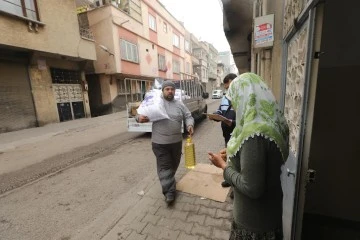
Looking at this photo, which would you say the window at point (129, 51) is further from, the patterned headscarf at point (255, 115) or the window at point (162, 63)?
the patterned headscarf at point (255, 115)

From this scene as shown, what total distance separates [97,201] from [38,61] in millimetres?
11069

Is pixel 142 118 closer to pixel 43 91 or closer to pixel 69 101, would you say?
pixel 43 91

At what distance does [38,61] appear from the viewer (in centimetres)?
1155

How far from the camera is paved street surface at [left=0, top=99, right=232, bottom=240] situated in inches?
111

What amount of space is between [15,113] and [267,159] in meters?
12.7

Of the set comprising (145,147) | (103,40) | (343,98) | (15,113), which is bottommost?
(145,147)

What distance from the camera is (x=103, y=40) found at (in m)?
15.6

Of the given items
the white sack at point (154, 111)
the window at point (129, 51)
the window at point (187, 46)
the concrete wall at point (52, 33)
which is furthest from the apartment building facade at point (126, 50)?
the white sack at point (154, 111)

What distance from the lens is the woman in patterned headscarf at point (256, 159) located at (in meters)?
1.25

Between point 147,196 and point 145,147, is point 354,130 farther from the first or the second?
point 145,147

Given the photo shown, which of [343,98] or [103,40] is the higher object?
[103,40]

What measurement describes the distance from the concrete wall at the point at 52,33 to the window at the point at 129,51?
3.06 meters

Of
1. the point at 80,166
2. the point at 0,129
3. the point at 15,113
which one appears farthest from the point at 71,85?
the point at 80,166

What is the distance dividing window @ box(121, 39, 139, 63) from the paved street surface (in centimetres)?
1166
